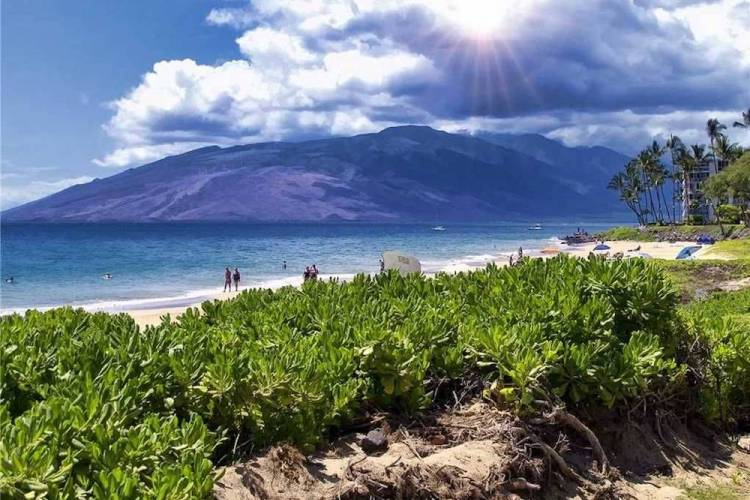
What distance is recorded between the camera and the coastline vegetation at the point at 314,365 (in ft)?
9.95

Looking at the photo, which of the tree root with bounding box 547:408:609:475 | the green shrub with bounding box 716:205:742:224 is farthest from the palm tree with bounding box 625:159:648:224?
the tree root with bounding box 547:408:609:475

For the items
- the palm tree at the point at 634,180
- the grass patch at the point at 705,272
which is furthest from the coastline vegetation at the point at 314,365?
the palm tree at the point at 634,180

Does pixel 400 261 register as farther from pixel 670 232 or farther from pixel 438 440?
pixel 670 232

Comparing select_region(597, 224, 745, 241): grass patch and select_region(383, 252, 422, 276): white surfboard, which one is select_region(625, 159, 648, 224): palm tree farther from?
select_region(383, 252, 422, 276): white surfboard

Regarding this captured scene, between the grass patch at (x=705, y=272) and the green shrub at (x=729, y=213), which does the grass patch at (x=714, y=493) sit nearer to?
the grass patch at (x=705, y=272)

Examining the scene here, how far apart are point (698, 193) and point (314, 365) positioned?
121 m

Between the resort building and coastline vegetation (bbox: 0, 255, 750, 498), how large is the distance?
307ft

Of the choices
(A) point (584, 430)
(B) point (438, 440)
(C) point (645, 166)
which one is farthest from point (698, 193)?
(B) point (438, 440)

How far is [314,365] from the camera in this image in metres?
4.21

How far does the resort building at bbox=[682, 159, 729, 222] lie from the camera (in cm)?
9962

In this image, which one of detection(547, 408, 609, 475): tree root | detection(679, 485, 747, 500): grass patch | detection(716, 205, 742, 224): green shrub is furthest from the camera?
detection(716, 205, 742, 224): green shrub

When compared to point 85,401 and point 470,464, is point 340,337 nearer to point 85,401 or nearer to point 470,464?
point 470,464

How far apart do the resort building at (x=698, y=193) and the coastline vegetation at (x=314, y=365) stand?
3684 inches

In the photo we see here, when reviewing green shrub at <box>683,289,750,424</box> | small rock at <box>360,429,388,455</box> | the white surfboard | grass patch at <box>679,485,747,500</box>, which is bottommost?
grass patch at <box>679,485,747,500</box>
